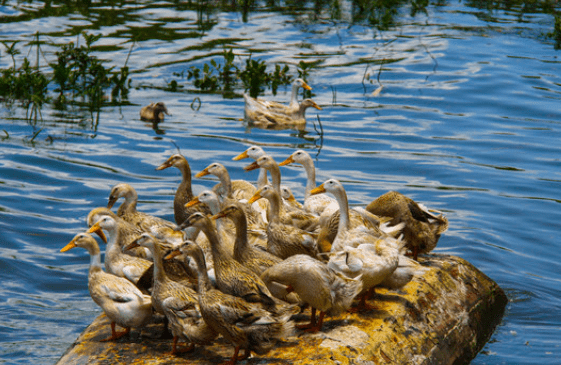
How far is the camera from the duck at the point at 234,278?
19.2ft

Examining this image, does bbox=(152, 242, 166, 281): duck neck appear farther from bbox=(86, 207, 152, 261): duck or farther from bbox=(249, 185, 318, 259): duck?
bbox=(249, 185, 318, 259): duck

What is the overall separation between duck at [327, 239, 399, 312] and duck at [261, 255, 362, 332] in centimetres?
19

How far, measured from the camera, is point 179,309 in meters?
5.75

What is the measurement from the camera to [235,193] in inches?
378

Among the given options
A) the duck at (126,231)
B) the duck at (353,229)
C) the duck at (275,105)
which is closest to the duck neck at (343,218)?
the duck at (353,229)

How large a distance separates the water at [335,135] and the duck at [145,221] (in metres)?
1.15

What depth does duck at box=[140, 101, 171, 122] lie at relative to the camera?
15109mm

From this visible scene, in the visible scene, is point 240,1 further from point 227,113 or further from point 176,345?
point 176,345

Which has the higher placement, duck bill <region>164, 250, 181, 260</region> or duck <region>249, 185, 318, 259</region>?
duck bill <region>164, 250, 181, 260</region>

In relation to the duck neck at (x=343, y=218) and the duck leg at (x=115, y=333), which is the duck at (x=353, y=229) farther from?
the duck leg at (x=115, y=333)

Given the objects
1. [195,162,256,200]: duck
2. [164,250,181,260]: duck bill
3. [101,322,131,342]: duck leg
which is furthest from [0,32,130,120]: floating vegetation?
[101,322,131,342]: duck leg

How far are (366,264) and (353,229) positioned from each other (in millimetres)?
914

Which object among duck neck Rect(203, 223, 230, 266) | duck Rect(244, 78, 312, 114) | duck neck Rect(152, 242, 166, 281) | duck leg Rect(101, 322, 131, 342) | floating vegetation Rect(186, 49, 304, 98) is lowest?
duck leg Rect(101, 322, 131, 342)

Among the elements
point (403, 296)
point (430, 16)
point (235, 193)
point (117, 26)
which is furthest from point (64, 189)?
point (430, 16)
